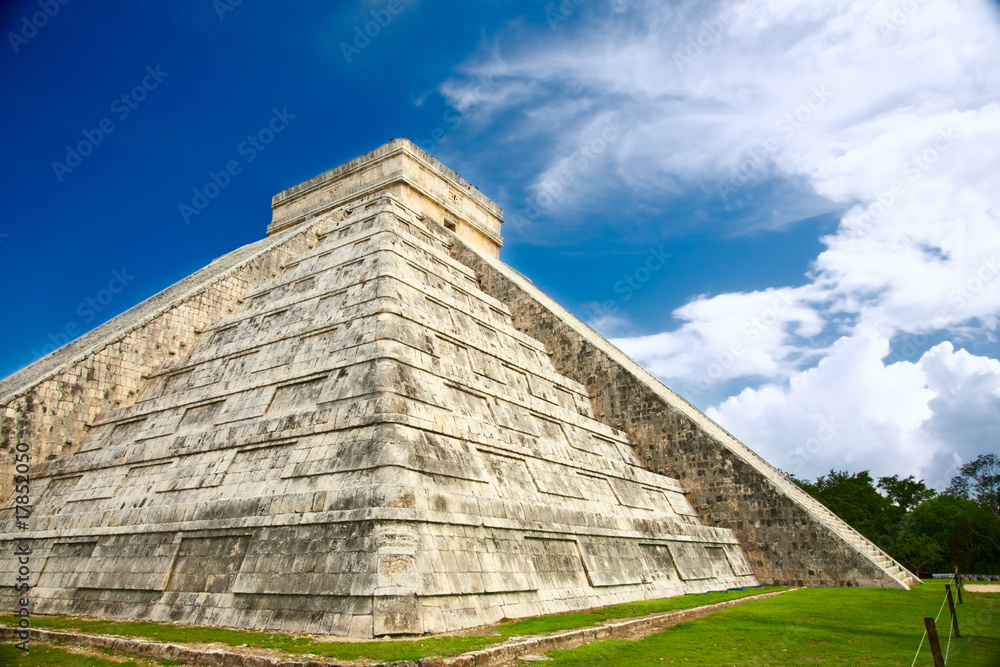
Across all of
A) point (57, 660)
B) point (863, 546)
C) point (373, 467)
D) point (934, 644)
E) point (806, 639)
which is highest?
point (863, 546)

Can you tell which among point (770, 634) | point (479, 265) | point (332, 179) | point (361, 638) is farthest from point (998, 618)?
point (332, 179)

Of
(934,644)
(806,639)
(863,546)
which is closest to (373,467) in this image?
(806,639)

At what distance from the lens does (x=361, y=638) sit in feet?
19.3

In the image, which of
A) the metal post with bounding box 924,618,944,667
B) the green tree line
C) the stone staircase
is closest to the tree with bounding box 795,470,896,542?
the green tree line

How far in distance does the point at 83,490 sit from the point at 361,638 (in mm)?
6767

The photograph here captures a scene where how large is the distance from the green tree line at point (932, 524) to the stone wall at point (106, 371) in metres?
25.4

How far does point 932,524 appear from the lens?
27.7 meters

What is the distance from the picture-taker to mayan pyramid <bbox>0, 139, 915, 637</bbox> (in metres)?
6.92

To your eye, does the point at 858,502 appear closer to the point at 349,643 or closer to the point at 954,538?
the point at 954,538

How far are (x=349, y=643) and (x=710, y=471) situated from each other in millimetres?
10544

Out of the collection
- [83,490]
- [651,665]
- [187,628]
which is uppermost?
[83,490]

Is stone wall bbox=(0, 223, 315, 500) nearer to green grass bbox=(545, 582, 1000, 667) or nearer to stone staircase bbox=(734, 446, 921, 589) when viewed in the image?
green grass bbox=(545, 582, 1000, 667)

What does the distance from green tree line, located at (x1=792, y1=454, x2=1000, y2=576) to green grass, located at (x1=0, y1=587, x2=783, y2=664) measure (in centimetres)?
2243

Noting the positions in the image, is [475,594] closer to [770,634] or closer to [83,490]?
[770,634]
